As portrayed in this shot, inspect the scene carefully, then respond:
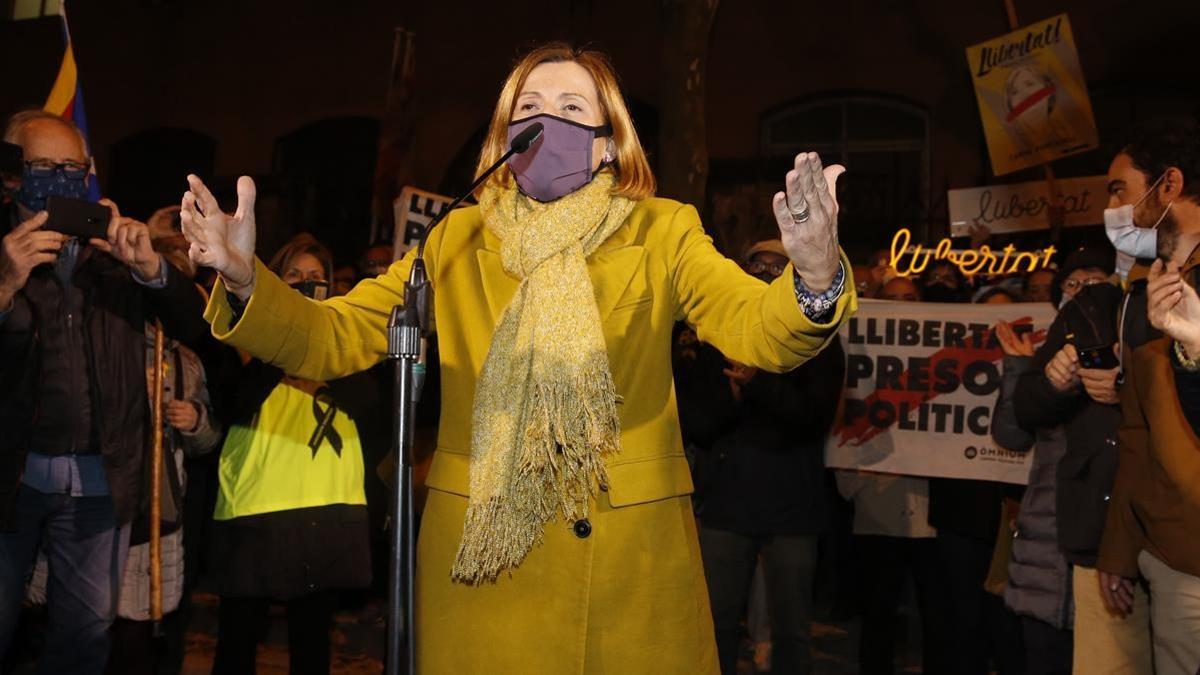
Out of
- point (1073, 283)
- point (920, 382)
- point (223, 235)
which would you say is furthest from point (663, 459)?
point (920, 382)

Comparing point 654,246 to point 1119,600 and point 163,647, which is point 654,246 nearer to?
point 1119,600

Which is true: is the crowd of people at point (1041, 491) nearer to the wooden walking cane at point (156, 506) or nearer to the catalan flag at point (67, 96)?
the wooden walking cane at point (156, 506)

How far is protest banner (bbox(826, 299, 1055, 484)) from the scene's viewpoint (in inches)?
264

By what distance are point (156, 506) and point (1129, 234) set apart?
12.6 feet

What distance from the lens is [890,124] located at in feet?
48.8

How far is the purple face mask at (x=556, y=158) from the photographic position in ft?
9.56

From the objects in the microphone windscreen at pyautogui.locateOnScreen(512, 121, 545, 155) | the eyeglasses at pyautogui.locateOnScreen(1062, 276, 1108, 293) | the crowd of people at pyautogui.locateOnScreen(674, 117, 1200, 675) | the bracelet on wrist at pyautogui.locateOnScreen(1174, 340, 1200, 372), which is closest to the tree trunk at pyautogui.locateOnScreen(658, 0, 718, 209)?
the crowd of people at pyautogui.locateOnScreen(674, 117, 1200, 675)

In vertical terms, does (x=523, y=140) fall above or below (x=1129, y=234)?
below

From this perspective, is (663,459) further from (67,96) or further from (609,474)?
(67,96)

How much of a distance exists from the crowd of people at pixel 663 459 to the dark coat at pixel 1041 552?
12mm

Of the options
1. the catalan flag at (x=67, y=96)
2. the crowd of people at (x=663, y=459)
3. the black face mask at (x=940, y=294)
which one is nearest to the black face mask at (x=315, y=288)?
Answer: the crowd of people at (x=663, y=459)

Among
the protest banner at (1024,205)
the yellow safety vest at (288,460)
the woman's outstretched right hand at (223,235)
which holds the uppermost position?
the protest banner at (1024,205)

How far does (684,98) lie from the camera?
9.41 meters

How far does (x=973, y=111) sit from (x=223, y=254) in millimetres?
12832
